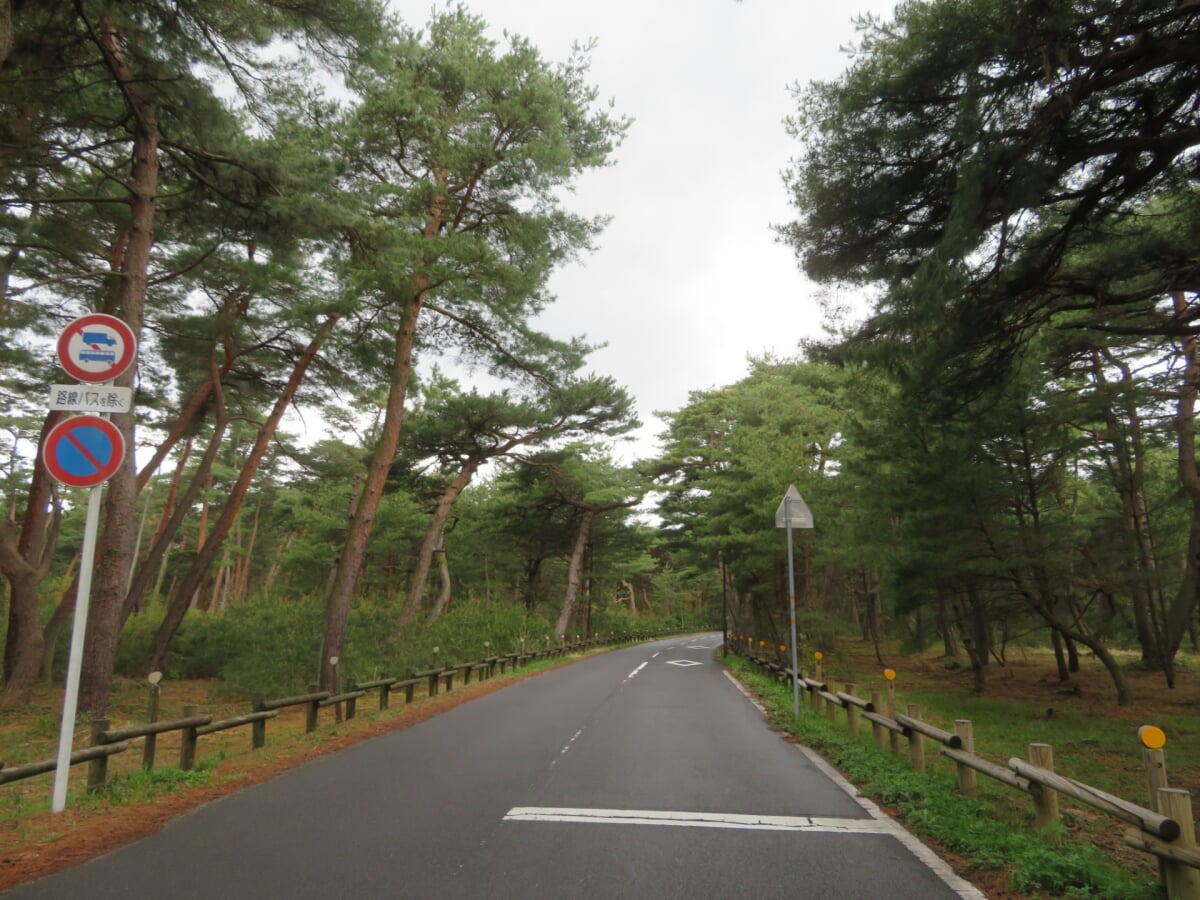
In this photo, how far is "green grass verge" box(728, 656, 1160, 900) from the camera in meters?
3.84

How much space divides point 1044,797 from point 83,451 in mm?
7664

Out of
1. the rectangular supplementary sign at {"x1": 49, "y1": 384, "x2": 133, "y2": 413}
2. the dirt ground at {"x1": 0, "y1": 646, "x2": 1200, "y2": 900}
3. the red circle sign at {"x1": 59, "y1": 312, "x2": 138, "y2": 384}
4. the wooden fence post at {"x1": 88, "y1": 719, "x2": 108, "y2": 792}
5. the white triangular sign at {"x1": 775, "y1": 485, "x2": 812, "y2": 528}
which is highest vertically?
the red circle sign at {"x1": 59, "y1": 312, "x2": 138, "y2": 384}

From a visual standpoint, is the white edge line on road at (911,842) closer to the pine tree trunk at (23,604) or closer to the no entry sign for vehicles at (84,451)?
the no entry sign for vehicles at (84,451)

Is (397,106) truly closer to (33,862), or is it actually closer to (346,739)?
(346,739)

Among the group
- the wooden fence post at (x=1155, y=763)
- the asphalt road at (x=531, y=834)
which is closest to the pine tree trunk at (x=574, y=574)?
the asphalt road at (x=531, y=834)

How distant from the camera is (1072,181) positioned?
7.39m

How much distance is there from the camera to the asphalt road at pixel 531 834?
381 centimetres

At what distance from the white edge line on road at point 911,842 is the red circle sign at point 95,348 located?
7.00m

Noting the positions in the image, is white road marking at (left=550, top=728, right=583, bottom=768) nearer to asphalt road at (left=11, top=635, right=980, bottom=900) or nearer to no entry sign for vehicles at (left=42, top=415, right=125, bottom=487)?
asphalt road at (left=11, top=635, right=980, bottom=900)

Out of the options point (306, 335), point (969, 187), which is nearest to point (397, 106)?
point (306, 335)

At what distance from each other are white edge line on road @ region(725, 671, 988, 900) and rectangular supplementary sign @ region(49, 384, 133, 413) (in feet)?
22.0

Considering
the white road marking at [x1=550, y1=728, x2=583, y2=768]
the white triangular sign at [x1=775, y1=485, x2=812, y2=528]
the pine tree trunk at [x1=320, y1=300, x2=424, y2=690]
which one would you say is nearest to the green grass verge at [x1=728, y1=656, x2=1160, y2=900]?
the white road marking at [x1=550, y1=728, x2=583, y2=768]

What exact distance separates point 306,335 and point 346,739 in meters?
10.4

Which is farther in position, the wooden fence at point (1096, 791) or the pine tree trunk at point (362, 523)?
the pine tree trunk at point (362, 523)
